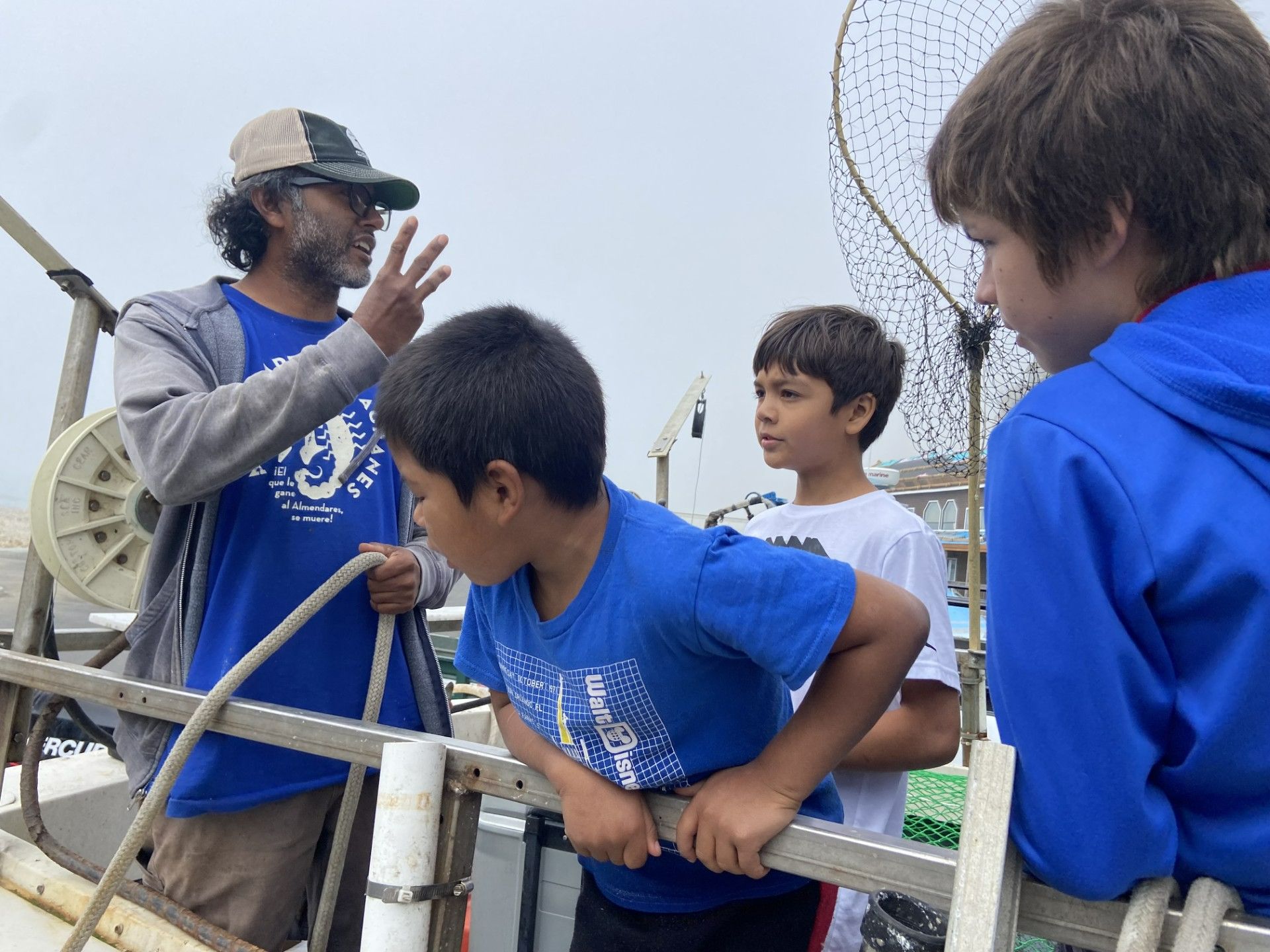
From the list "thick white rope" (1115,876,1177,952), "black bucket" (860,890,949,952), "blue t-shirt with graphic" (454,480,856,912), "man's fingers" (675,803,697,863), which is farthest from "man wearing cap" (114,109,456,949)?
"thick white rope" (1115,876,1177,952)

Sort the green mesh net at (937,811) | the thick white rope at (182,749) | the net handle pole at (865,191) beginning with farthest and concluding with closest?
the net handle pole at (865,191) < the green mesh net at (937,811) < the thick white rope at (182,749)

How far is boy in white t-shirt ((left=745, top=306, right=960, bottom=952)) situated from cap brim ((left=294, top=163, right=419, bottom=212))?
915 mm

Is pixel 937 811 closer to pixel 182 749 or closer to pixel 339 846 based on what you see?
pixel 339 846

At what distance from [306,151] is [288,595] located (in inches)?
39.4

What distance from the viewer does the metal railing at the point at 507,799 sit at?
0.77 metres

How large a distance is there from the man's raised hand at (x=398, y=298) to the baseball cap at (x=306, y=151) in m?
0.49

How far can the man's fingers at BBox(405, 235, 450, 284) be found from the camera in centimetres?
163

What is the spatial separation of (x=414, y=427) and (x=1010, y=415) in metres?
0.72

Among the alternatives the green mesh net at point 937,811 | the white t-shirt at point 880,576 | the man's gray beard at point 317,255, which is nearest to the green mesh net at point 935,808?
the green mesh net at point 937,811

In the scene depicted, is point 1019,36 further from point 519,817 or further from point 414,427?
point 519,817

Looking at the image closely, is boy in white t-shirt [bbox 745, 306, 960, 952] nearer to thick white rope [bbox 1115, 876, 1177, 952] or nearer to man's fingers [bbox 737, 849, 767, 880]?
man's fingers [bbox 737, 849, 767, 880]

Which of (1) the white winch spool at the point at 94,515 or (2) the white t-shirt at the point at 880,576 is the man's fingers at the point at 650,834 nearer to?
(2) the white t-shirt at the point at 880,576

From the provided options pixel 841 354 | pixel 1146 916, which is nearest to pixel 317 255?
pixel 841 354

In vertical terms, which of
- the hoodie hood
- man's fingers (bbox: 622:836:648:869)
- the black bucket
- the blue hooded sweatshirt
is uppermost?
the hoodie hood
